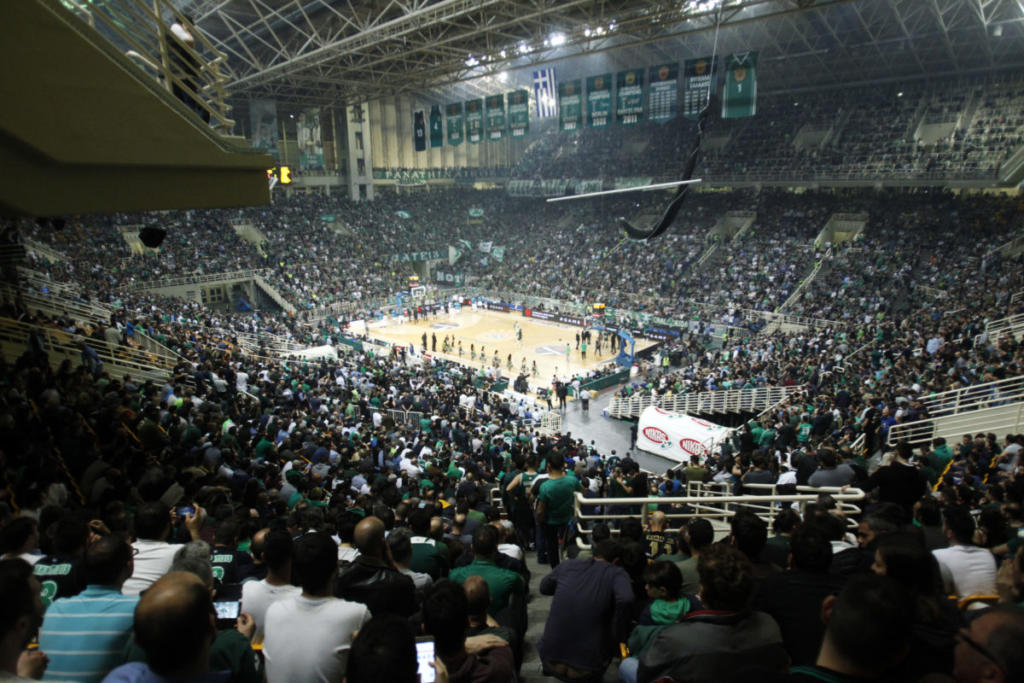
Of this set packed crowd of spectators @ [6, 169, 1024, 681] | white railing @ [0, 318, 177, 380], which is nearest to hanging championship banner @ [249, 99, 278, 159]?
packed crowd of spectators @ [6, 169, 1024, 681]

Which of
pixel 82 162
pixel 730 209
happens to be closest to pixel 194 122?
pixel 82 162

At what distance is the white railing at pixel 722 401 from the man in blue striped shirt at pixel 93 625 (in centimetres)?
1799

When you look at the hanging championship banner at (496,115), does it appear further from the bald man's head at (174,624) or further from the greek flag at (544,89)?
the bald man's head at (174,624)

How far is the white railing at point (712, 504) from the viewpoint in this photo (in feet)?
18.8

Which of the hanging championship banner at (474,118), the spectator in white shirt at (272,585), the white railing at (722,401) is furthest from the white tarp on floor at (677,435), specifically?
the hanging championship banner at (474,118)

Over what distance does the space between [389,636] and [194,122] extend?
7.18m

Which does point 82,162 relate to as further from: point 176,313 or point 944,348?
point 176,313

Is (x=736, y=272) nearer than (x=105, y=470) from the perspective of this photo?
No

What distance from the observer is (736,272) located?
3384 centimetres

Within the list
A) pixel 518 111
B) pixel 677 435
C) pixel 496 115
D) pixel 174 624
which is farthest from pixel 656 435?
pixel 496 115

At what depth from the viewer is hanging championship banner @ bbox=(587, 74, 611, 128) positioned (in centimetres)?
2655

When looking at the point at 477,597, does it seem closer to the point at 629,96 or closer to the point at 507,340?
the point at 629,96

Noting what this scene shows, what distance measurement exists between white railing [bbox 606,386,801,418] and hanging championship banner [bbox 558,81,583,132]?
14884mm

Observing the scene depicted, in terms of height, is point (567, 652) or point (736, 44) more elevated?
point (736, 44)
